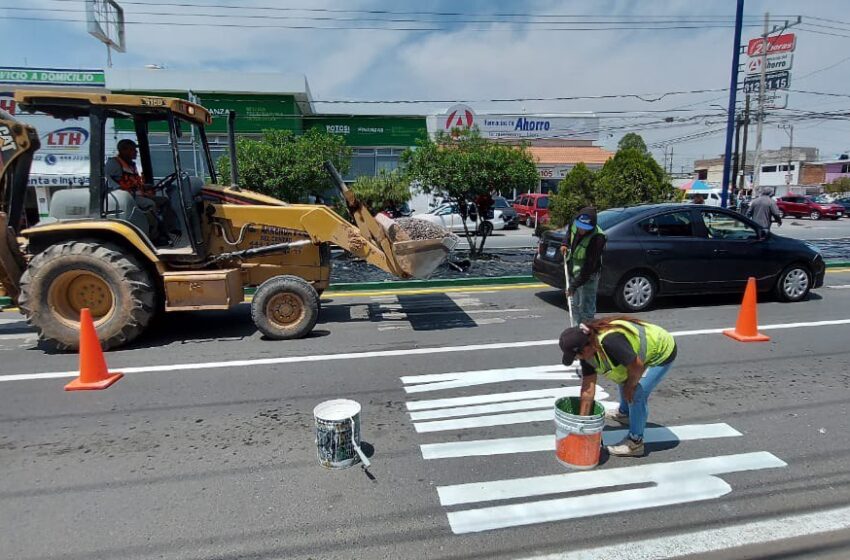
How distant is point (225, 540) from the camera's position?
304cm

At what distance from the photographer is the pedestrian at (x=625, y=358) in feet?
11.5

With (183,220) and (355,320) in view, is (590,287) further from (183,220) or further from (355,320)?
(183,220)

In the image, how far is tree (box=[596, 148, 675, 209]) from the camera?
Answer: 14977 millimetres

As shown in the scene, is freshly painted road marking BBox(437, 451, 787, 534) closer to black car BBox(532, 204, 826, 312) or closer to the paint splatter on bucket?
the paint splatter on bucket

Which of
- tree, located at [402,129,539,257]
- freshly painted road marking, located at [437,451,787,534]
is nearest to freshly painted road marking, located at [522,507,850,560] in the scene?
freshly painted road marking, located at [437,451,787,534]

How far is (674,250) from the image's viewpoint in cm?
847

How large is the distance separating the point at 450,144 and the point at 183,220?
7709 mm

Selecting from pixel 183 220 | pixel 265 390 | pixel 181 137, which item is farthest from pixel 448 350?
pixel 181 137

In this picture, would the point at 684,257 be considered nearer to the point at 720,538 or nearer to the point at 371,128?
the point at 720,538

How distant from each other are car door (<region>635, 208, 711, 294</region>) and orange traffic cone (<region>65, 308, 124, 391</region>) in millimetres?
7255

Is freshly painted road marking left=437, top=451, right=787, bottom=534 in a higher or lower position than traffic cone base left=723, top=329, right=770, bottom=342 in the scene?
lower

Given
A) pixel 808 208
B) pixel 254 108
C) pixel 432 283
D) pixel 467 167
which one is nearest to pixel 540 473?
pixel 432 283

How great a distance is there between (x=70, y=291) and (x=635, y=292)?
25.5 feet

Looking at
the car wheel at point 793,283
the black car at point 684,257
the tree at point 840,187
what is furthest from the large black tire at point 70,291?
the tree at point 840,187
